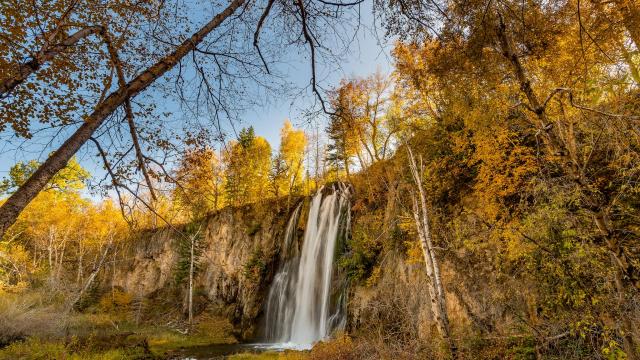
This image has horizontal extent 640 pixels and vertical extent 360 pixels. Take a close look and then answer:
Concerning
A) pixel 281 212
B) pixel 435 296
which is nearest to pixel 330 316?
pixel 435 296

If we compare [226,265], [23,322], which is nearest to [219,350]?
[226,265]

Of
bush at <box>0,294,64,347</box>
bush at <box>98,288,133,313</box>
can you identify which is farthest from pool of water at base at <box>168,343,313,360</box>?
bush at <box>98,288,133,313</box>

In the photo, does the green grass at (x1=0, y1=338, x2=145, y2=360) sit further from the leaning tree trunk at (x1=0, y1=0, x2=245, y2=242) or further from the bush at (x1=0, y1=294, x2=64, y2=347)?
the leaning tree trunk at (x1=0, y1=0, x2=245, y2=242)

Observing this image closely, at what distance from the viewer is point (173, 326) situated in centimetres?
1873

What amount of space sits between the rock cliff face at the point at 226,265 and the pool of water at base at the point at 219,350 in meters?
2.96

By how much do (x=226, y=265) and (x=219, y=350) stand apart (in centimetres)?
684

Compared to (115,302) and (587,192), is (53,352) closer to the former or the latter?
(587,192)

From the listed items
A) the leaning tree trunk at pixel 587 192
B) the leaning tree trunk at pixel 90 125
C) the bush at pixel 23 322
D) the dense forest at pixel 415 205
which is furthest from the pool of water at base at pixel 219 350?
the leaning tree trunk at pixel 587 192

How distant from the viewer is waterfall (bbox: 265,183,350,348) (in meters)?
13.7

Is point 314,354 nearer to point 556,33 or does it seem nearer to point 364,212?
point 364,212

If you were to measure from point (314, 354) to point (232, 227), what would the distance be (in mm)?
16846

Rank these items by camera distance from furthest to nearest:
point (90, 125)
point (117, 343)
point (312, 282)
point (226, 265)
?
point (226, 265)
point (312, 282)
point (117, 343)
point (90, 125)

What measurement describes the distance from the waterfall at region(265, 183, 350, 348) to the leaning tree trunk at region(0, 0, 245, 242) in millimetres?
11937

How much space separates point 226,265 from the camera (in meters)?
20.7
